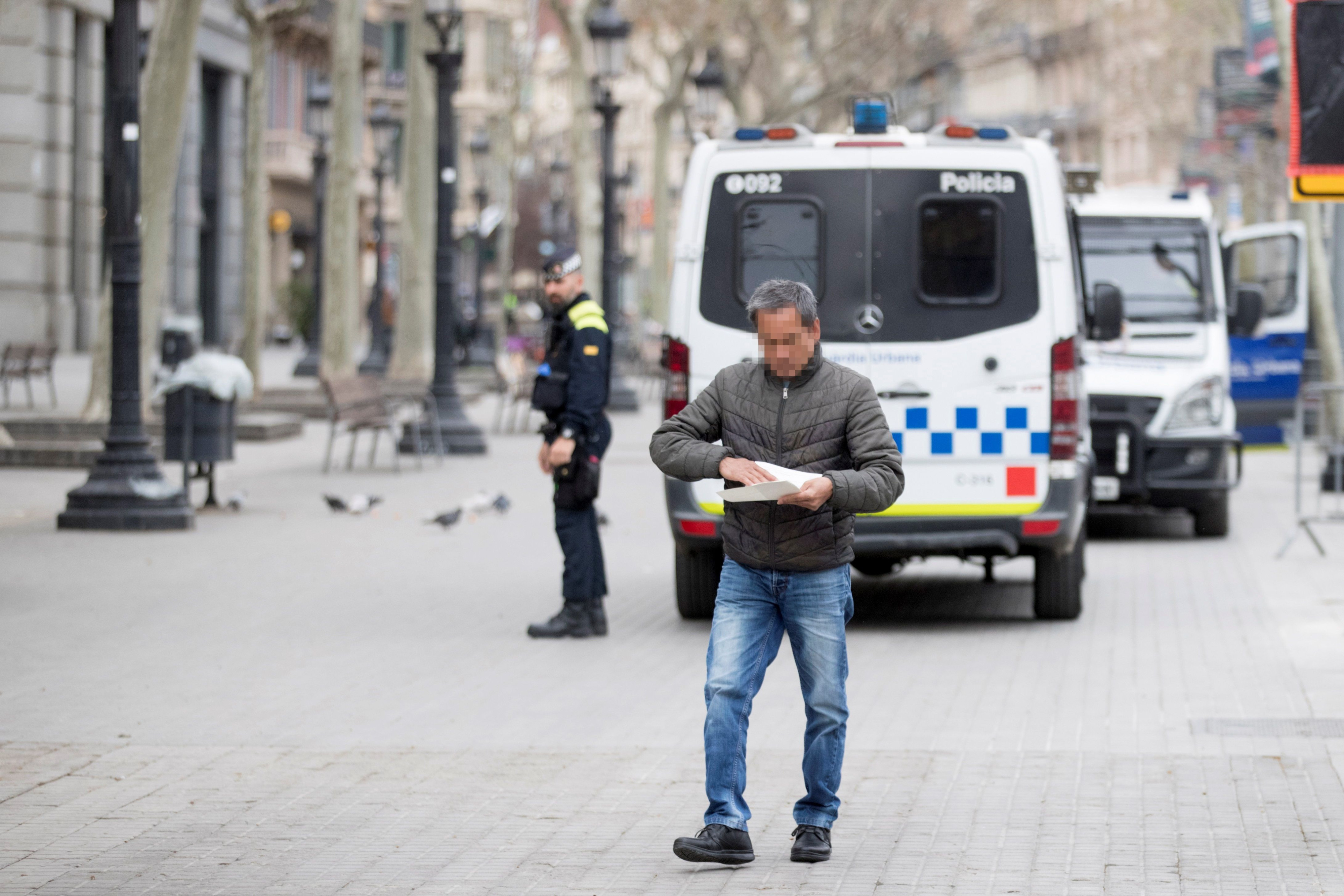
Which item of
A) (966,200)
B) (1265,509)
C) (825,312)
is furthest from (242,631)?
(1265,509)

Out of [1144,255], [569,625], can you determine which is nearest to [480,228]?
[1144,255]

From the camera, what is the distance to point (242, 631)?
10195 mm

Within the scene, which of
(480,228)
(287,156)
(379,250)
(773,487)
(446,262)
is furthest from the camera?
(287,156)

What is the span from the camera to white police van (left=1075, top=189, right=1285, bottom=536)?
1492 cm

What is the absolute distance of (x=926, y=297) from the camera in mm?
10273

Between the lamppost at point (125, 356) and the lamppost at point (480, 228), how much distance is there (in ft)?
88.5

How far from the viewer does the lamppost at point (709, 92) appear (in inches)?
1261

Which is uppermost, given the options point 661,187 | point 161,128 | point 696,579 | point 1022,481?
point 661,187

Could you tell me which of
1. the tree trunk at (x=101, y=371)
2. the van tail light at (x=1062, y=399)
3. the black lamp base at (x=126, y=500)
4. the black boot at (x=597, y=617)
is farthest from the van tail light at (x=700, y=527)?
the tree trunk at (x=101, y=371)

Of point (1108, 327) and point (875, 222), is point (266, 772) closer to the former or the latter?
point (875, 222)

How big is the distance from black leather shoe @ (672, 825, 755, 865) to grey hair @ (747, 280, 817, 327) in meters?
1.37

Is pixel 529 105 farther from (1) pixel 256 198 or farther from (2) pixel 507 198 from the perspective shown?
(1) pixel 256 198

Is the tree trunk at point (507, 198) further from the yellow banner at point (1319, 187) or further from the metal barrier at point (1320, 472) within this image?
the yellow banner at point (1319, 187)

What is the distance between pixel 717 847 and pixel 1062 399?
16.1 ft
